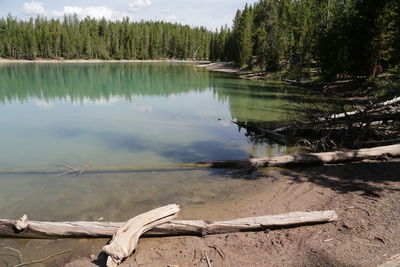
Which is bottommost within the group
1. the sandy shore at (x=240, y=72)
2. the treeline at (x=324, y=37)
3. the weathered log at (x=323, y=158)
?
the weathered log at (x=323, y=158)

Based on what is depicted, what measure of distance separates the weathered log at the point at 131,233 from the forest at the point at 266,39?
76.7ft

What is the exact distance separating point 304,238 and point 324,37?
37688 mm

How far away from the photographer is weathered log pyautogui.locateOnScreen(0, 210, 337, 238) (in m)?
6.45

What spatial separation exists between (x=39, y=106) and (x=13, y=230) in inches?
905

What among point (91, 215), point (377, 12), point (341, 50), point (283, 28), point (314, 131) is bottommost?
point (91, 215)

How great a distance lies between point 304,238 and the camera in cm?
607

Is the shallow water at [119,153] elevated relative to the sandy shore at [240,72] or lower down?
lower down

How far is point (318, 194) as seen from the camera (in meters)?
8.36

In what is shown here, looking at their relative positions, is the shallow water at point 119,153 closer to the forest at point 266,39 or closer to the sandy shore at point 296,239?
the sandy shore at point 296,239

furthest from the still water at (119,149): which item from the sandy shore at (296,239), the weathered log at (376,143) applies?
the weathered log at (376,143)

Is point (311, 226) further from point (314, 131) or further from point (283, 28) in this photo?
point (283, 28)

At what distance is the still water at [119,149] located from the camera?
8695 millimetres

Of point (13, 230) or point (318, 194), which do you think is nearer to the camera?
point (13, 230)

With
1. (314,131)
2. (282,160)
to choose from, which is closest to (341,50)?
(314,131)
